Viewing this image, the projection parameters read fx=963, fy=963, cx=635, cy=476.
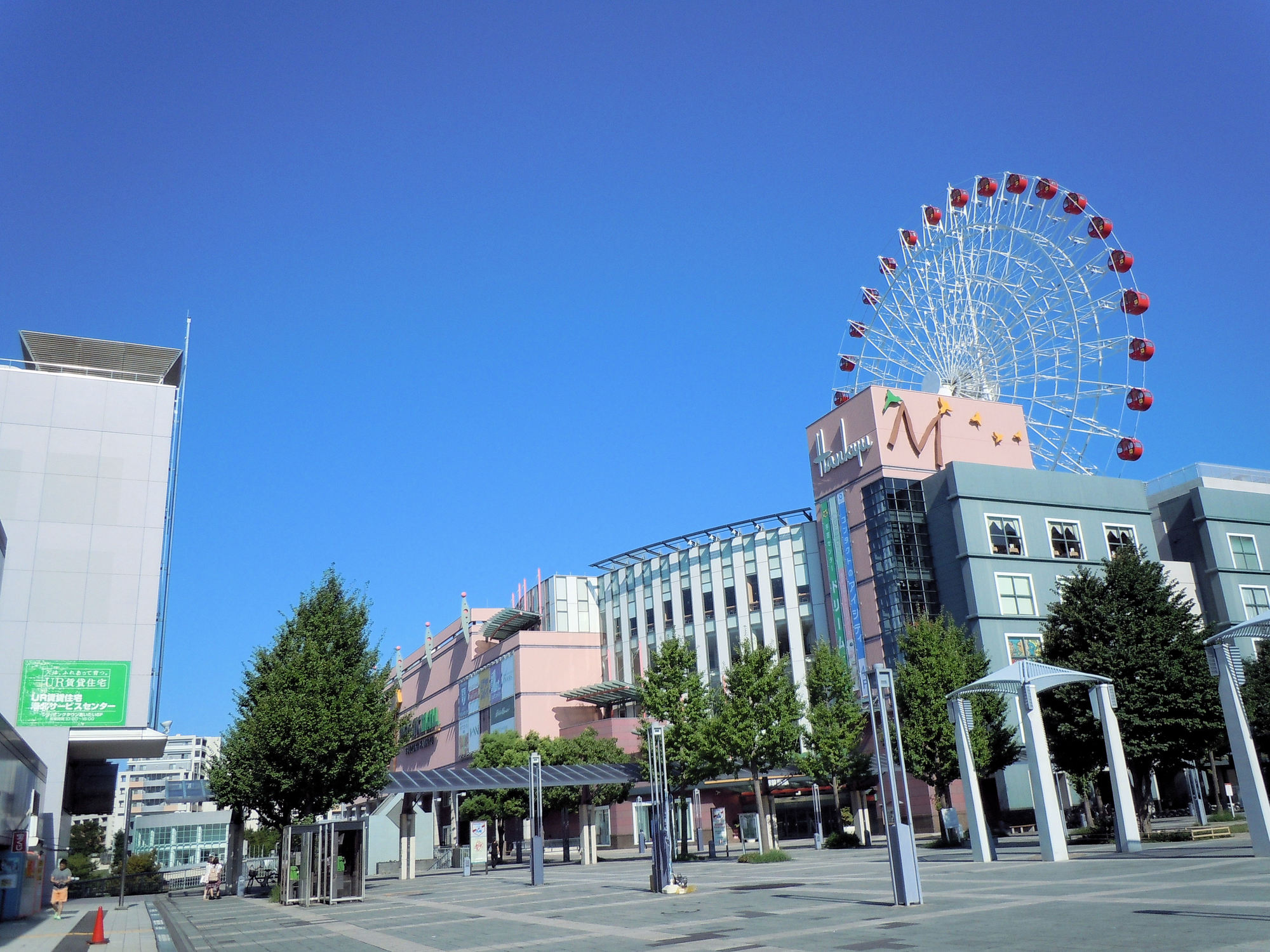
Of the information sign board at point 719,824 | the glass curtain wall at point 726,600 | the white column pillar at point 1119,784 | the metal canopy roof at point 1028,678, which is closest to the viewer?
the white column pillar at point 1119,784

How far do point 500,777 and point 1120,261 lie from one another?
43.8 metres

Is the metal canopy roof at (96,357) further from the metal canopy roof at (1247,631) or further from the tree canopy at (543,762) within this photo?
the metal canopy roof at (1247,631)

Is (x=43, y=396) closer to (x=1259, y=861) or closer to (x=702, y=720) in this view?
(x=702, y=720)

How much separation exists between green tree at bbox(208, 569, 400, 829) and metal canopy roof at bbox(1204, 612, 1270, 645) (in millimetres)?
28499

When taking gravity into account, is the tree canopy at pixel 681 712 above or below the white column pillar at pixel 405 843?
above

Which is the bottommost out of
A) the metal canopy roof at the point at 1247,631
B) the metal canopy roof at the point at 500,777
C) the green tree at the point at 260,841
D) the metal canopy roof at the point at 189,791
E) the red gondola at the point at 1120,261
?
the green tree at the point at 260,841

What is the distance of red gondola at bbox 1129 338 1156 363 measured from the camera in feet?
184

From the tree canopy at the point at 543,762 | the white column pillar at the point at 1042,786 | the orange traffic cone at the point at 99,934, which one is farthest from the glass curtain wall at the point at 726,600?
the orange traffic cone at the point at 99,934

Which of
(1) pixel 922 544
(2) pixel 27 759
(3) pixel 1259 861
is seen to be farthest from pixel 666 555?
(3) pixel 1259 861

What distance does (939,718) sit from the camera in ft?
140

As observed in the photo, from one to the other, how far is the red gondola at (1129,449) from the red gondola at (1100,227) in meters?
12.5

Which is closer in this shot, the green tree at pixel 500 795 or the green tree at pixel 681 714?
the green tree at pixel 681 714

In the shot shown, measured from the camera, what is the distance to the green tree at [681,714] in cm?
4472

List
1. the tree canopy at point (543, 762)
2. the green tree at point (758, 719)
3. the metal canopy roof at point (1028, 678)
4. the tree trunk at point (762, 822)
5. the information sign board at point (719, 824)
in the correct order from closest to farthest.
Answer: the metal canopy roof at point (1028, 678) < the tree trunk at point (762, 822) < the green tree at point (758, 719) < the information sign board at point (719, 824) < the tree canopy at point (543, 762)
